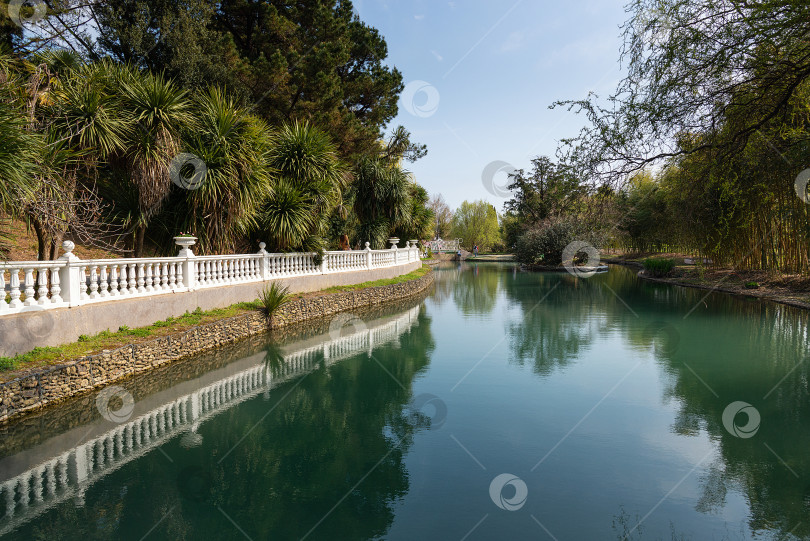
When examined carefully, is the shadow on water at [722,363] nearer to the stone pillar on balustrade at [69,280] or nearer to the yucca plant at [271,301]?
the yucca plant at [271,301]

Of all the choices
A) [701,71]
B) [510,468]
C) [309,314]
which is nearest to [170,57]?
[309,314]

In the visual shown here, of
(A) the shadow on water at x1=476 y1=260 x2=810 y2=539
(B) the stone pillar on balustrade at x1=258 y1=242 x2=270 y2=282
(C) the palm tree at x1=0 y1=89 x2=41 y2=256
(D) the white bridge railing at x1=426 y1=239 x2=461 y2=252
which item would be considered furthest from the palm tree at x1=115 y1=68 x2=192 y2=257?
(D) the white bridge railing at x1=426 y1=239 x2=461 y2=252

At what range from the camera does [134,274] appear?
8547mm

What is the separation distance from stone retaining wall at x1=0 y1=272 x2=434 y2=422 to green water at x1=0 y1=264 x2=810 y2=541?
0.28m

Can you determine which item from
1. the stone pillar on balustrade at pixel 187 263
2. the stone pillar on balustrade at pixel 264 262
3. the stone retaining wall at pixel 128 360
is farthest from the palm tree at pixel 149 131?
the stone retaining wall at pixel 128 360

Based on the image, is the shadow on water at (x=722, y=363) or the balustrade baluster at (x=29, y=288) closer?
the shadow on water at (x=722, y=363)

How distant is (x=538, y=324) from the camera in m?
13.6

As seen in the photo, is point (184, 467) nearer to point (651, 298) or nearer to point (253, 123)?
point (253, 123)

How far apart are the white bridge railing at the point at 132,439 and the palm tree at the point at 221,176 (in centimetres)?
388

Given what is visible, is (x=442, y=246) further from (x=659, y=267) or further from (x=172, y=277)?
(x=172, y=277)

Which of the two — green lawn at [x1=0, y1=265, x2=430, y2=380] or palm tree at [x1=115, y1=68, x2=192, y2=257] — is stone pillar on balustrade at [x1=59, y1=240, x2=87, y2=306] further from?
palm tree at [x1=115, y1=68, x2=192, y2=257]

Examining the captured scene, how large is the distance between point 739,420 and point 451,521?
172 inches

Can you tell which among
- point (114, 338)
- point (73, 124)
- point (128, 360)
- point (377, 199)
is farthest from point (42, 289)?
point (377, 199)

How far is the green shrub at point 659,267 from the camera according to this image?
91.7 ft
